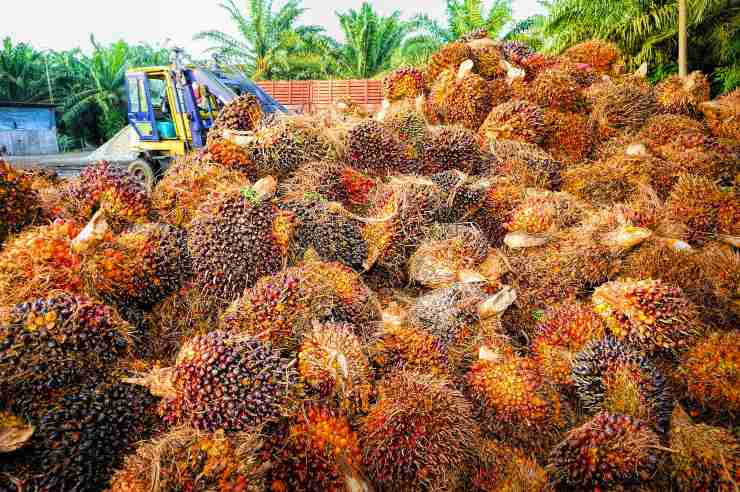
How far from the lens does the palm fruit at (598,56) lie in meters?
5.02

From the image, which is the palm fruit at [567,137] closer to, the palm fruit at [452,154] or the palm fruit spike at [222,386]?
the palm fruit at [452,154]

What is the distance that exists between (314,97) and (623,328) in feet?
71.5

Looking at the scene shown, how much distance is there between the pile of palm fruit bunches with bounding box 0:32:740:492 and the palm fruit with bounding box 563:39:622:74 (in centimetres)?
220

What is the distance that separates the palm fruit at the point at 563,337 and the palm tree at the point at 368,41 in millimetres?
23897

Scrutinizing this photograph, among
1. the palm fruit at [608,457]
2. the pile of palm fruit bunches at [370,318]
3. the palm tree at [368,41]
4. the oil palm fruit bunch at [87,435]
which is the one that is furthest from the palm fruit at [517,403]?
the palm tree at [368,41]

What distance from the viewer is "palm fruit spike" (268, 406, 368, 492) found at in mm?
1369

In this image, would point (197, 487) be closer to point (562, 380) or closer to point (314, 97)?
point (562, 380)

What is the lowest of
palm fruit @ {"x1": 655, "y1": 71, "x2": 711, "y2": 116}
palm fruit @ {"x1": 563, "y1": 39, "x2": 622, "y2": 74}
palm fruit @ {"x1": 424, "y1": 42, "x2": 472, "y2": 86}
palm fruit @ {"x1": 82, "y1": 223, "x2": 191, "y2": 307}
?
palm fruit @ {"x1": 82, "y1": 223, "x2": 191, "y2": 307}

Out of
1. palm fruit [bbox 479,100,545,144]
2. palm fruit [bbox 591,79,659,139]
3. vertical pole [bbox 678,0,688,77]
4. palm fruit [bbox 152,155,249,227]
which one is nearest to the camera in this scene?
palm fruit [bbox 152,155,249,227]

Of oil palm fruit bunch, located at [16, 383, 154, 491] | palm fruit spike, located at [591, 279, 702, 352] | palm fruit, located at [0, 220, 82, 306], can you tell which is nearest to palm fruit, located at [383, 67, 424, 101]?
palm fruit spike, located at [591, 279, 702, 352]

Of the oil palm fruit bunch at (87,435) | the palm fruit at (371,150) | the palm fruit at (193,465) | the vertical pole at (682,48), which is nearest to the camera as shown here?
the palm fruit at (193,465)

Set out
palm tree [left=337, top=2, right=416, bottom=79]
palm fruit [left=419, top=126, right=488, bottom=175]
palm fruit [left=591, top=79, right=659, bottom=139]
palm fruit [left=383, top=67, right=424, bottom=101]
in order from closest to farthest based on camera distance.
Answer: palm fruit [left=419, top=126, right=488, bottom=175] < palm fruit [left=591, top=79, right=659, bottom=139] < palm fruit [left=383, top=67, right=424, bottom=101] < palm tree [left=337, top=2, right=416, bottom=79]

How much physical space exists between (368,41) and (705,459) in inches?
993

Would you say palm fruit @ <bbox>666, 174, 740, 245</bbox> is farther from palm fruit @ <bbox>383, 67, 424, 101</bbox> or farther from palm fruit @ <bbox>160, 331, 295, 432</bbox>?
palm fruit @ <bbox>160, 331, 295, 432</bbox>
